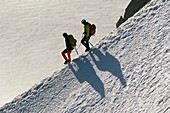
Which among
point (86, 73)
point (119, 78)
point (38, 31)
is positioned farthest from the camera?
point (38, 31)

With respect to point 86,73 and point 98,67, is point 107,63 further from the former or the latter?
point 86,73

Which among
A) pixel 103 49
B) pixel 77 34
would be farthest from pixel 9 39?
pixel 103 49

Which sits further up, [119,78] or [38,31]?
[38,31]

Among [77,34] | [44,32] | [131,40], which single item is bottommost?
[131,40]

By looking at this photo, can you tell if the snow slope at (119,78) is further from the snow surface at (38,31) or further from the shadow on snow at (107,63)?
the snow surface at (38,31)

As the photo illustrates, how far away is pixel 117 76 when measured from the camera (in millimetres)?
12430

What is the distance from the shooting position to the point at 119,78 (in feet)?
40.4

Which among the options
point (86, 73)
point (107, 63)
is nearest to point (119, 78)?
point (107, 63)

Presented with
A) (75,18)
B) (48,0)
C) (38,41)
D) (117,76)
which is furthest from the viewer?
(48,0)

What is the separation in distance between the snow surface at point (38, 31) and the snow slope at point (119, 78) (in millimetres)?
7666

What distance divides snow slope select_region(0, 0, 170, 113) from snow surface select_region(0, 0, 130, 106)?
7.67 meters

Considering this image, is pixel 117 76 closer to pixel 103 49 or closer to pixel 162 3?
pixel 103 49

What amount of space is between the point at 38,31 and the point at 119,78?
1632 centimetres

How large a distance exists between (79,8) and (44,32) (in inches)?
164
